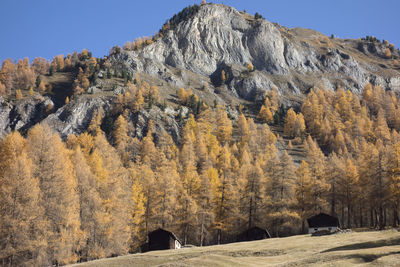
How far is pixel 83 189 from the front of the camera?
49.9m

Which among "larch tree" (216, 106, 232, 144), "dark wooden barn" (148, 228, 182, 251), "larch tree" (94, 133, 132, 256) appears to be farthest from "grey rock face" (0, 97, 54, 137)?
"dark wooden barn" (148, 228, 182, 251)

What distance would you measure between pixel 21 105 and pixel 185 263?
12321 centimetres

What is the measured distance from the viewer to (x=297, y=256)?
3575cm

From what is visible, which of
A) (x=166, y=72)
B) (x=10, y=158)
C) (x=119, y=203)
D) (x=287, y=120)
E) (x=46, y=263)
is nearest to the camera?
(x=46, y=263)

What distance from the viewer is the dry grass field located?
93.1 feet

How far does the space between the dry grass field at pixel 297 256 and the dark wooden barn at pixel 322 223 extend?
1153 cm

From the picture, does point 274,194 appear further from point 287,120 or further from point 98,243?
point 287,120

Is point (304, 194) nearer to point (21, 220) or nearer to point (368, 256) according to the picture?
point (368, 256)

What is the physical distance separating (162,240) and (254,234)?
1527cm

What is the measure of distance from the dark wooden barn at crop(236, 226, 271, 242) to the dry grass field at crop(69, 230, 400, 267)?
10.5 metres

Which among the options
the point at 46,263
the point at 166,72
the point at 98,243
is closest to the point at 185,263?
the point at 46,263

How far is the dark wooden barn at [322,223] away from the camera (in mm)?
56847

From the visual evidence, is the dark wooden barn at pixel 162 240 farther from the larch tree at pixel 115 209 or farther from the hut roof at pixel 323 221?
the hut roof at pixel 323 221

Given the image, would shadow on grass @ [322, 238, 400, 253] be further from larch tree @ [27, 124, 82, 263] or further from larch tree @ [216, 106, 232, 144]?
larch tree @ [216, 106, 232, 144]
